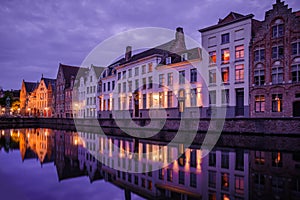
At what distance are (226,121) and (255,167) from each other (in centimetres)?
1408

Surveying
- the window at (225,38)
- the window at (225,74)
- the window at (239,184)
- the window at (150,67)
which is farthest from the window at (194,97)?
the window at (239,184)

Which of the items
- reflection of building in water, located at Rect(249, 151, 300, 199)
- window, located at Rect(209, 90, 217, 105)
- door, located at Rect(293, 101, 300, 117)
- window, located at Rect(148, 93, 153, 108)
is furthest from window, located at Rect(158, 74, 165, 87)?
reflection of building in water, located at Rect(249, 151, 300, 199)

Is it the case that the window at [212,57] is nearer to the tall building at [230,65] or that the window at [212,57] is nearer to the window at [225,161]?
the tall building at [230,65]

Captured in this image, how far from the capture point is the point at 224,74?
30.2 metres

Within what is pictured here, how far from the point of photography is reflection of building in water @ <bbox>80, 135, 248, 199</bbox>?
22.8ft

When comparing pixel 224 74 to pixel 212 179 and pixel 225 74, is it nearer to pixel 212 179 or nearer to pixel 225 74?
pixel 225 74

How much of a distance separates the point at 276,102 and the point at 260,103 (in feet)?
5.19

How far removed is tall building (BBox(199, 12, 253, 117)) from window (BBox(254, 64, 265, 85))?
0.88 meters

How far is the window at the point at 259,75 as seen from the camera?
1077 inches

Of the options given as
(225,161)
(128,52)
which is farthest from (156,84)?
(225,161)

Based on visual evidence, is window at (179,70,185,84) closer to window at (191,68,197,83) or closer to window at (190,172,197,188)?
window at (191,68,197,83)

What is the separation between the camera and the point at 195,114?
103 ft

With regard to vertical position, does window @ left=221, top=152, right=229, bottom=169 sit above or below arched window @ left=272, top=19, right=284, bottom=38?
below

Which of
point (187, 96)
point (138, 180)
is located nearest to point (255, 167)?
point (138, 180)
